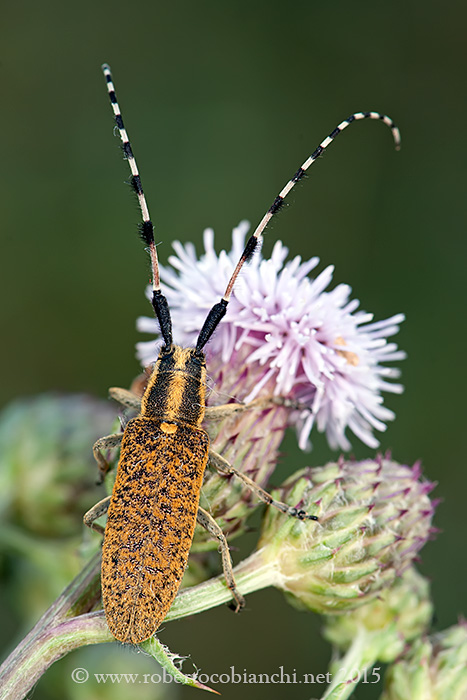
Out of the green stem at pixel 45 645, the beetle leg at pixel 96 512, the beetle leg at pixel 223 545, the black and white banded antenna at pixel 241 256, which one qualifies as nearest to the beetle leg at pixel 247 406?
the black and white banded antenna at pixel 241 256

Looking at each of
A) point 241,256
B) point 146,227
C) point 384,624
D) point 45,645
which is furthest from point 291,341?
point 45,645

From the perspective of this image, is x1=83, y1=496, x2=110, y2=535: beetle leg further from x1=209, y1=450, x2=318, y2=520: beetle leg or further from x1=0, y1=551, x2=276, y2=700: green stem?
x1=209, y1=450, x2=318, y2=520: beetle leg

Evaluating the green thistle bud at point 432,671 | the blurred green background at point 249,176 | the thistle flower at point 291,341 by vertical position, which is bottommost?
the green thistle bud at point 432,671

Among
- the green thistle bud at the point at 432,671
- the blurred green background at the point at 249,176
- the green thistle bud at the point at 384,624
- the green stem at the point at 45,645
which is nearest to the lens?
the green stem at the point at 45,645

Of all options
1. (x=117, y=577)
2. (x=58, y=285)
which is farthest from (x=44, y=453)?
(x=58, y=285)

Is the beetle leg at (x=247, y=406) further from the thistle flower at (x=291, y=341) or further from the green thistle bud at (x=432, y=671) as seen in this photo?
the green thistle bud at (x=432, y=671)

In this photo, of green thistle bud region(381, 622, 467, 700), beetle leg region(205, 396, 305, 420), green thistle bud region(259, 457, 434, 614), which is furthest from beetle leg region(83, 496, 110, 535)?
green thistle bud region(381, 622, 467, 700)

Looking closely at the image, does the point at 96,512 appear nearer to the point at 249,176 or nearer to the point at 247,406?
the point at 247,406
